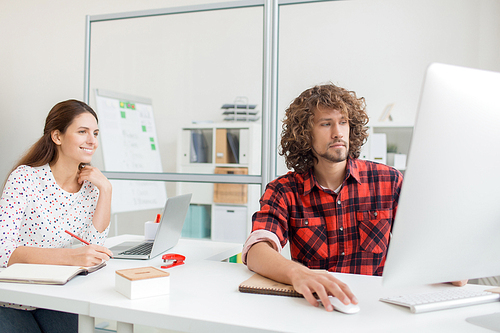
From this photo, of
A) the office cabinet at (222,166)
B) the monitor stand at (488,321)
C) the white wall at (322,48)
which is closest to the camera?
the monitor stand at (488,321)

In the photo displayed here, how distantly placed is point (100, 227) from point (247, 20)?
10.7 feet

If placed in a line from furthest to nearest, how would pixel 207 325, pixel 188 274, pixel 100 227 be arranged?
pixel 100 227 < pixel 188 274 < pixel 207 325

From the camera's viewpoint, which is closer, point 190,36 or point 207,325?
point 207,325

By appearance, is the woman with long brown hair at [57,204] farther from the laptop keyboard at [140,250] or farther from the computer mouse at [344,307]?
the computer mouse at [344,307]

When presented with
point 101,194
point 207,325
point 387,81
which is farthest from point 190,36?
point 207,325

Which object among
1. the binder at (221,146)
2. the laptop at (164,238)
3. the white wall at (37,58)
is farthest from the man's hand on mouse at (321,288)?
the white wall at (37,58)

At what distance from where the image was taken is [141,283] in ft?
3.05

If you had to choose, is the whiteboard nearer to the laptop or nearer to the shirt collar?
the laptop

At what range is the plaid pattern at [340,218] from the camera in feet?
4.39

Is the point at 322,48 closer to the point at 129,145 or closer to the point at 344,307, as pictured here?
the point at 129,145

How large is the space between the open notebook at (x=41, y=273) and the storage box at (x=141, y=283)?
0.18m

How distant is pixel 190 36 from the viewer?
4.27 meters

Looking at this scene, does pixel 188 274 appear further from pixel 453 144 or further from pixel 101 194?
pixel 453 144

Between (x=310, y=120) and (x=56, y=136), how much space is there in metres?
1.01
